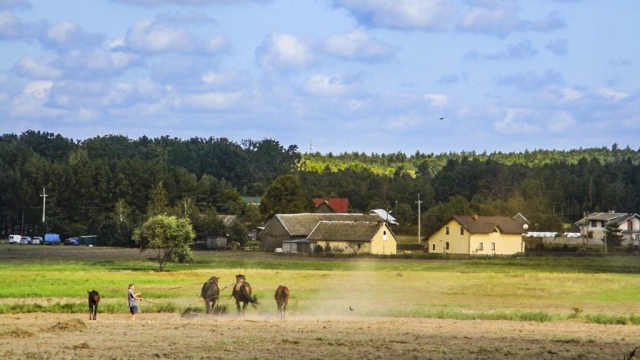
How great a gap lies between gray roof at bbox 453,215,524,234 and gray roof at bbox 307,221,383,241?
10207 mm

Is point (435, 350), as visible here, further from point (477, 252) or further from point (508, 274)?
point (477, 252)

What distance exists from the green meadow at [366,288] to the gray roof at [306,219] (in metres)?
34.5

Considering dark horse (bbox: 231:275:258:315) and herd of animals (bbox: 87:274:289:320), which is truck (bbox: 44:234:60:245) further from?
dark horse (bbox: 231:275:258:315)

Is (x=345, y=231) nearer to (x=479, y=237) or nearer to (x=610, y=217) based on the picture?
(x=479, y=237)

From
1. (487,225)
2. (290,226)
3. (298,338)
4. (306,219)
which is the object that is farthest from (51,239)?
(298,338)

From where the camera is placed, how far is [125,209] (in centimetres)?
14162

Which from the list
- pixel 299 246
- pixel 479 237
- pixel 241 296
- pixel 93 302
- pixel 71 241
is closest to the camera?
pixel 93 302

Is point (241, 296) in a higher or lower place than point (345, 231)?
lower

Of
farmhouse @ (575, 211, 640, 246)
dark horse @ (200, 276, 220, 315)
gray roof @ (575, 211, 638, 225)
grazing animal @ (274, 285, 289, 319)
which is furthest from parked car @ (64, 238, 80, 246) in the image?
grazing animal @ (274, 285, 289, 319)

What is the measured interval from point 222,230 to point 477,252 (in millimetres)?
35774

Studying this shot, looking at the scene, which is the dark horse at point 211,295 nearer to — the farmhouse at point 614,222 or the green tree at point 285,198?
the green tree at point 285,198

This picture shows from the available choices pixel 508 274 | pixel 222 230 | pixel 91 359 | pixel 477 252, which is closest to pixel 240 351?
pixel 91 359

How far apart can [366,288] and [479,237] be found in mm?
61187

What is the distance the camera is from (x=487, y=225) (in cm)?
11150
